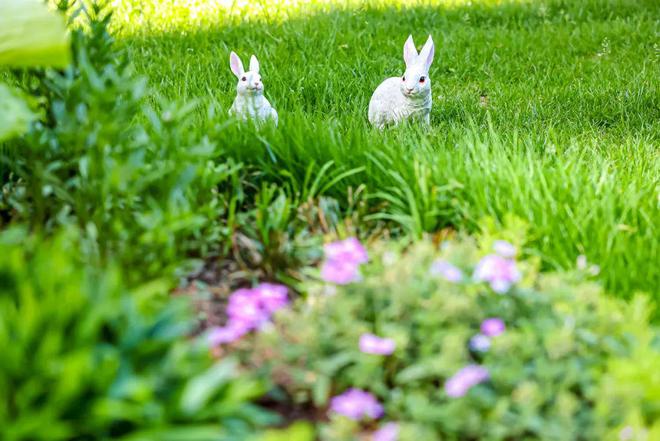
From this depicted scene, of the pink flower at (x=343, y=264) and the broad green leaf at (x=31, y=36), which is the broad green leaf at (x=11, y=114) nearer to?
the broad green leaf at (x=31, y=36)

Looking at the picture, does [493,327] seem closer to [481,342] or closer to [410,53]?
[481,342]

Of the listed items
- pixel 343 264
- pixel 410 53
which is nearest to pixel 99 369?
pixel 343 264

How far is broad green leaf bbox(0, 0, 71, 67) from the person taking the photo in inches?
101

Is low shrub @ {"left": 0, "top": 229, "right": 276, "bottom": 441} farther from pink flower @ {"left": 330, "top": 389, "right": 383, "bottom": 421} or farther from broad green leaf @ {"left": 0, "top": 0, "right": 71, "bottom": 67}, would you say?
broad green leaf @ {"left": 0, "top": 0, "right": 71, "bottom": 67}

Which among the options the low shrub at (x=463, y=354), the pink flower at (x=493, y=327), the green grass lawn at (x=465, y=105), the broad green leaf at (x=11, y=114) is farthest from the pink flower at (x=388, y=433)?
the broad green leaf at (x=11, y=114)

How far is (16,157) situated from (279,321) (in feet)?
3.76

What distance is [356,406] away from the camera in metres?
1.85

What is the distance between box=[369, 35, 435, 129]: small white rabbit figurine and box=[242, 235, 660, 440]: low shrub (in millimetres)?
2199

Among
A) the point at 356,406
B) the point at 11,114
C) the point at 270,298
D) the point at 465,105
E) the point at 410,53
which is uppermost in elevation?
the point at 11,114

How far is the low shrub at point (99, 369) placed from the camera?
160cm

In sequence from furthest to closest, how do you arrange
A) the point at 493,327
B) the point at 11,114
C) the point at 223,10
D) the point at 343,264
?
the point at 223,10 → the point at 11,114 → the point at 343,264 → the point at 493,327

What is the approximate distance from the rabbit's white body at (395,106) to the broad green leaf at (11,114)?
7.53 feet

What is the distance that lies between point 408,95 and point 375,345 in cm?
269

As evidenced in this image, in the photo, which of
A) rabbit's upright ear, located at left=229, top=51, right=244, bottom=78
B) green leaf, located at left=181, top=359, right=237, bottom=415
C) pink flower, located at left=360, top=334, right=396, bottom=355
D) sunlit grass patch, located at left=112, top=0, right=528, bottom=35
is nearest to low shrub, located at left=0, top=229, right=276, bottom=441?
green leaf, located at left=181, top=359, right=237, bottom=415
